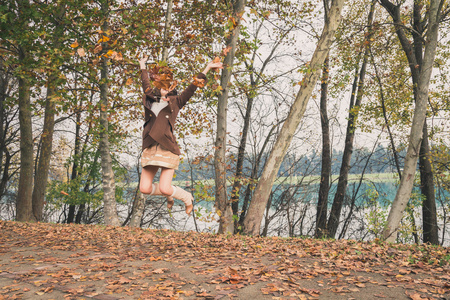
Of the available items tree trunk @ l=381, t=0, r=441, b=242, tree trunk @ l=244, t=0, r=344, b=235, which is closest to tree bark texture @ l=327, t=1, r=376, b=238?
tree trunk @ l=381, t=0, r=441, b=242

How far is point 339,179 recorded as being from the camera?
16.0m

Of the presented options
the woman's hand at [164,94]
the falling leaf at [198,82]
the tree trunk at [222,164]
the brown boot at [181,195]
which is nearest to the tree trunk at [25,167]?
the tree trunk at [222,164]

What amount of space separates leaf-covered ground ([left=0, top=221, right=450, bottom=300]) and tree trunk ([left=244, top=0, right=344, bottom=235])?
1799 mm

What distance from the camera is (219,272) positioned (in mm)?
4668

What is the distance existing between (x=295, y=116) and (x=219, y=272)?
4917 millimetres

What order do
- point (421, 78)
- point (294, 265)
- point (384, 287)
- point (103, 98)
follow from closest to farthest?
point (384, 287), point (294, 265), point (421, 78), point (103, 98)

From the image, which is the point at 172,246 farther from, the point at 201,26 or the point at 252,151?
the point at 252,151

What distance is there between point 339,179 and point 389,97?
5.08 meters

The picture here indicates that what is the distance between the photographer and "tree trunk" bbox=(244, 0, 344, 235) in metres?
8.45

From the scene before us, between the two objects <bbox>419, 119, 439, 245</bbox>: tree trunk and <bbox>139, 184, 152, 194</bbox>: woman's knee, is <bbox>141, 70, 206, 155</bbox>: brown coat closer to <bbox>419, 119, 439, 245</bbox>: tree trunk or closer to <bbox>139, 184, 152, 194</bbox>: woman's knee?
<bbox>139, 184, 152, 194</bbox>: woman's knee

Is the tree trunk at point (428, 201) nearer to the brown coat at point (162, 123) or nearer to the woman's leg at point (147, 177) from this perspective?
the brown coat at point (162, 123)

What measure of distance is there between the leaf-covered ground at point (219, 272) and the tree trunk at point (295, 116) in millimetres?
1799

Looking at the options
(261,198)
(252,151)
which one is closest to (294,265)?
(261,198)

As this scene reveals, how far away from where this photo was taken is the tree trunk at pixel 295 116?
8.45 metres
